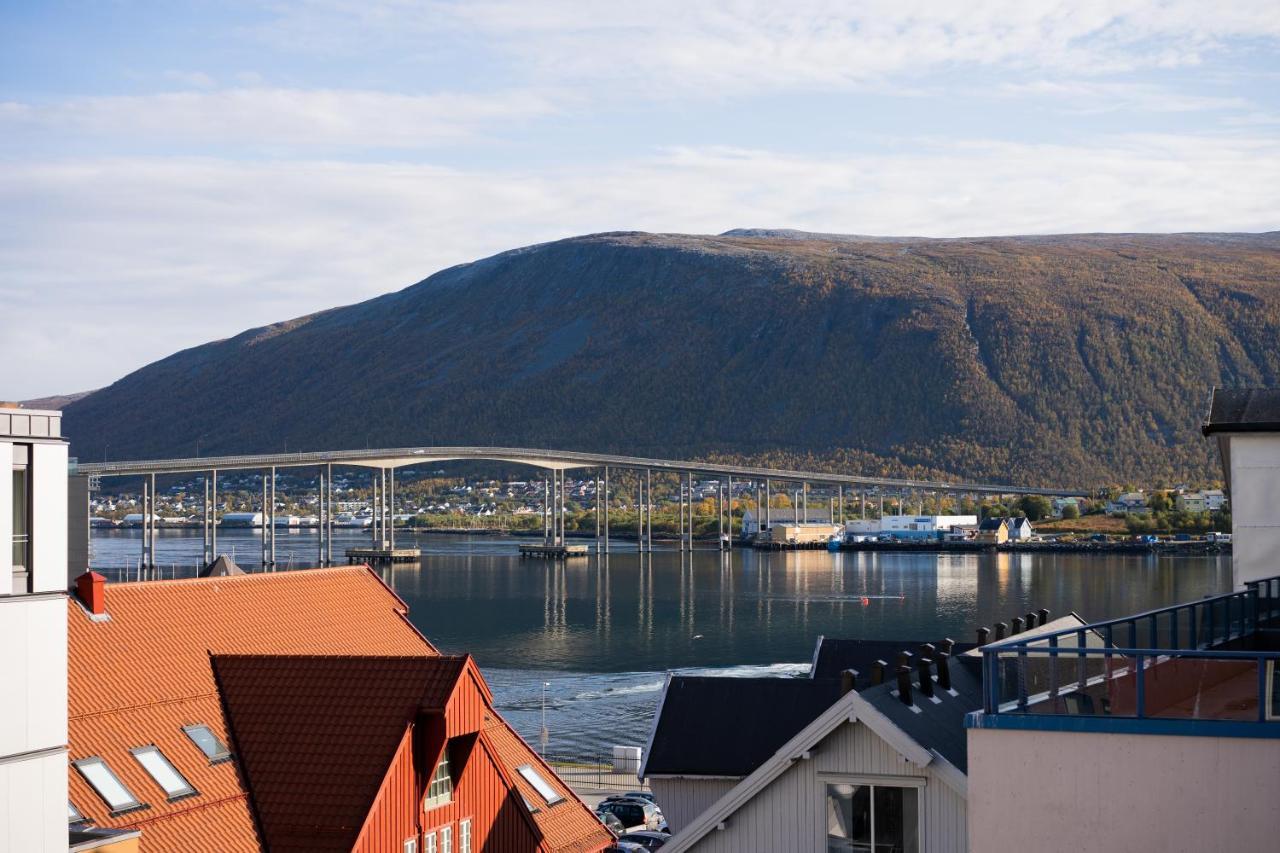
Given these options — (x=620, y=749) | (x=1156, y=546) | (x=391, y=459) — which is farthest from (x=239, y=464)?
(x=620, y=749)

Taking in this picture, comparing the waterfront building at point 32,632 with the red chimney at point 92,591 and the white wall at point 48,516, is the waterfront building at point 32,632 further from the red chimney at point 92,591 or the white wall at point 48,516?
the red chimney at point 92,591

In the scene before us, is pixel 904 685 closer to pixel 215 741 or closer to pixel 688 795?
pixel 688 795

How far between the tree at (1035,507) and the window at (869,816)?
5583 inches

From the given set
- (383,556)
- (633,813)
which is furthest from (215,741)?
(383,556)

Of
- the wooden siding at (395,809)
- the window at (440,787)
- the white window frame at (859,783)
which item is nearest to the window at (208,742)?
the wooden siding at (395,809)

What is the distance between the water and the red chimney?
71.6 ft

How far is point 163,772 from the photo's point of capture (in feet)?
51.6

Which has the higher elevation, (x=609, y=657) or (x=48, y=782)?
(x=48, y=782)

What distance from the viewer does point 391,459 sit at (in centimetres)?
13475

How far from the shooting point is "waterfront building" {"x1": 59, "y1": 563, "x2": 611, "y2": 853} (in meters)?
15.5

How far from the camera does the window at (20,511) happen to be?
428 inches

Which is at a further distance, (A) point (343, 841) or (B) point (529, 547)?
(B) point (529, 547)

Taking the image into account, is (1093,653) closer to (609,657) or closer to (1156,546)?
(609,657)

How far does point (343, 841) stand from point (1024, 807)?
8710 mm
